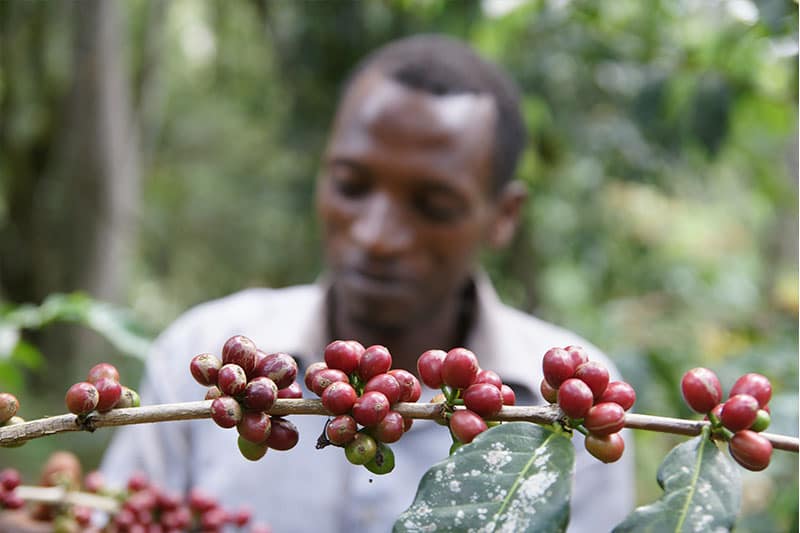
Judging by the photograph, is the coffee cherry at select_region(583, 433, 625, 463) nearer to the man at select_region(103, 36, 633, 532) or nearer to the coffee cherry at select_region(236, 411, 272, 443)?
the coffee cherry at select_region(236, 411, 272, 443)

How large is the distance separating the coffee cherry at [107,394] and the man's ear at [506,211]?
1.54m

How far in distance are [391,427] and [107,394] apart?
0.19 m

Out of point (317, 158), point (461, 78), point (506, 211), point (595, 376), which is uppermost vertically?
point (461, 78)

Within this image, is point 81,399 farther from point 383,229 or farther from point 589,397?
point 383,229

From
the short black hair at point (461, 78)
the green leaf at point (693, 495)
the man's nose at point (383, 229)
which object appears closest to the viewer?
the green leaf at point (693, 495)

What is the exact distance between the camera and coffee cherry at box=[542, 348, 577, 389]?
50 centimetres

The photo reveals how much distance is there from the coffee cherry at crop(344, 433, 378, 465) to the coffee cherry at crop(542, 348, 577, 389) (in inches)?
5.2

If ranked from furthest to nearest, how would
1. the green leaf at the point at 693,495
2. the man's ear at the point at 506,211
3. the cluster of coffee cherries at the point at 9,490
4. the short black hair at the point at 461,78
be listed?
the man's ear at the point at 506,211 < the short black hair at the point at 461,78 < the cluster of coffee cherries at the point at 9,490 < the green leaf at the point at 693,495

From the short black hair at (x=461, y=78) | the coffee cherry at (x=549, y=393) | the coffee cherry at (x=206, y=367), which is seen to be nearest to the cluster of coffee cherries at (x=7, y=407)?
the coffee cherry at (x=206, y=367)

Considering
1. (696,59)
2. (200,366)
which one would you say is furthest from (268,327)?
(200,366)

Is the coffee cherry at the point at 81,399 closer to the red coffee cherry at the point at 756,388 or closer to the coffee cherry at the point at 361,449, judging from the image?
the coffee cherry at the point at 361,449

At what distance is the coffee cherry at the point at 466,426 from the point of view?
0.47 m

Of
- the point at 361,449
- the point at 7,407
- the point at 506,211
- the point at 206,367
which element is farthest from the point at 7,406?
the point at 506,211

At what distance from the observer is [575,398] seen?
1.56ft
